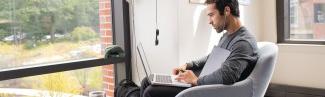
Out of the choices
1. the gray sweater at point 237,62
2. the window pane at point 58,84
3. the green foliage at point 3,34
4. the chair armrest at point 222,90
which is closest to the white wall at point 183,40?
the window pane at point 58,84

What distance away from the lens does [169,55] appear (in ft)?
8.90

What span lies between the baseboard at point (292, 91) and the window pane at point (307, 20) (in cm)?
46

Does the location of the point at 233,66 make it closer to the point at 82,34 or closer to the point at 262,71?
the point at 262,71

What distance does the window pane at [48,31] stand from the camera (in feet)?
7.30

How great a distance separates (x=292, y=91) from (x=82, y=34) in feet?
6.11

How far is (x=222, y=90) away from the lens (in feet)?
6.31

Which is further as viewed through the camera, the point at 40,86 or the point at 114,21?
the point at 114,21

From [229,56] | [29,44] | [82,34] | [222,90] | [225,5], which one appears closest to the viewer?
[222,90]

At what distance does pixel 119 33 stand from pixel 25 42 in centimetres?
76

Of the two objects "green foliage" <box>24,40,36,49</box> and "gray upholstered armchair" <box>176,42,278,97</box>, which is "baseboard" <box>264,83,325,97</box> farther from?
"green foliage" <box>24,40,36,49</box>

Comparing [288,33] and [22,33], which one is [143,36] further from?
[288,33]

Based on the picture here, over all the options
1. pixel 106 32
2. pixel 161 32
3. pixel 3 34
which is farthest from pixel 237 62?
pixel 3 34

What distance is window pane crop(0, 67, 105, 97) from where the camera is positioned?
230cm

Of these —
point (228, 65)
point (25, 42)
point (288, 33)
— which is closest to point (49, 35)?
point (25, 42)
